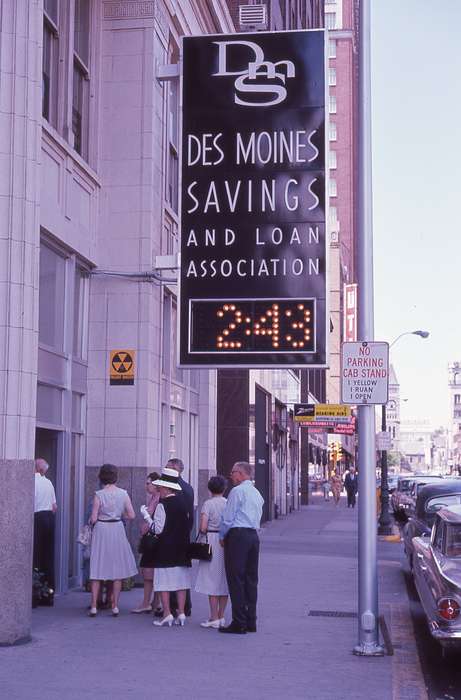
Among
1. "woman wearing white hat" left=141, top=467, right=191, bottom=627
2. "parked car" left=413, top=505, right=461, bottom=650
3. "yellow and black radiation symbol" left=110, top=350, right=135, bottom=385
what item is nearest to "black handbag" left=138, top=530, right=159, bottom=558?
"woman wearing white hat" left=141, top=467, right=191, bottom=627

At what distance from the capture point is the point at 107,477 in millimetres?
12453

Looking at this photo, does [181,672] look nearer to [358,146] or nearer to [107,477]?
[107,477]

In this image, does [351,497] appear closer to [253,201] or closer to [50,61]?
[253,201]

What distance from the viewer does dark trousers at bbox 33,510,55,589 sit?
12977 millimetres

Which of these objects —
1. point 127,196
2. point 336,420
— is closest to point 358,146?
point 127,196

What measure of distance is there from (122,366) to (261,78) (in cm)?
475

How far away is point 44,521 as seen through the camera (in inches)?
513

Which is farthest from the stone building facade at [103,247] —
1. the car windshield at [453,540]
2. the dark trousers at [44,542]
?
the car windshield at [453,540]

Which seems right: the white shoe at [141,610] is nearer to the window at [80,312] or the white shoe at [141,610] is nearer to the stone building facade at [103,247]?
the stone building facade at [103,247]

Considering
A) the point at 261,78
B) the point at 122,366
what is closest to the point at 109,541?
the point at 122,366

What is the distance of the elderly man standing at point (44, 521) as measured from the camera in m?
12.9

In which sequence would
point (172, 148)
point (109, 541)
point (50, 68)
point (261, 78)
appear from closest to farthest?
point (109, 541) < point (261, 78) < point (50, 68) < point (172, 148)

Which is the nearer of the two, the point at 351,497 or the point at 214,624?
the point at 214,624

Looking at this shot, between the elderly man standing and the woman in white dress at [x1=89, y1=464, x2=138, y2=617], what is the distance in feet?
2.84
